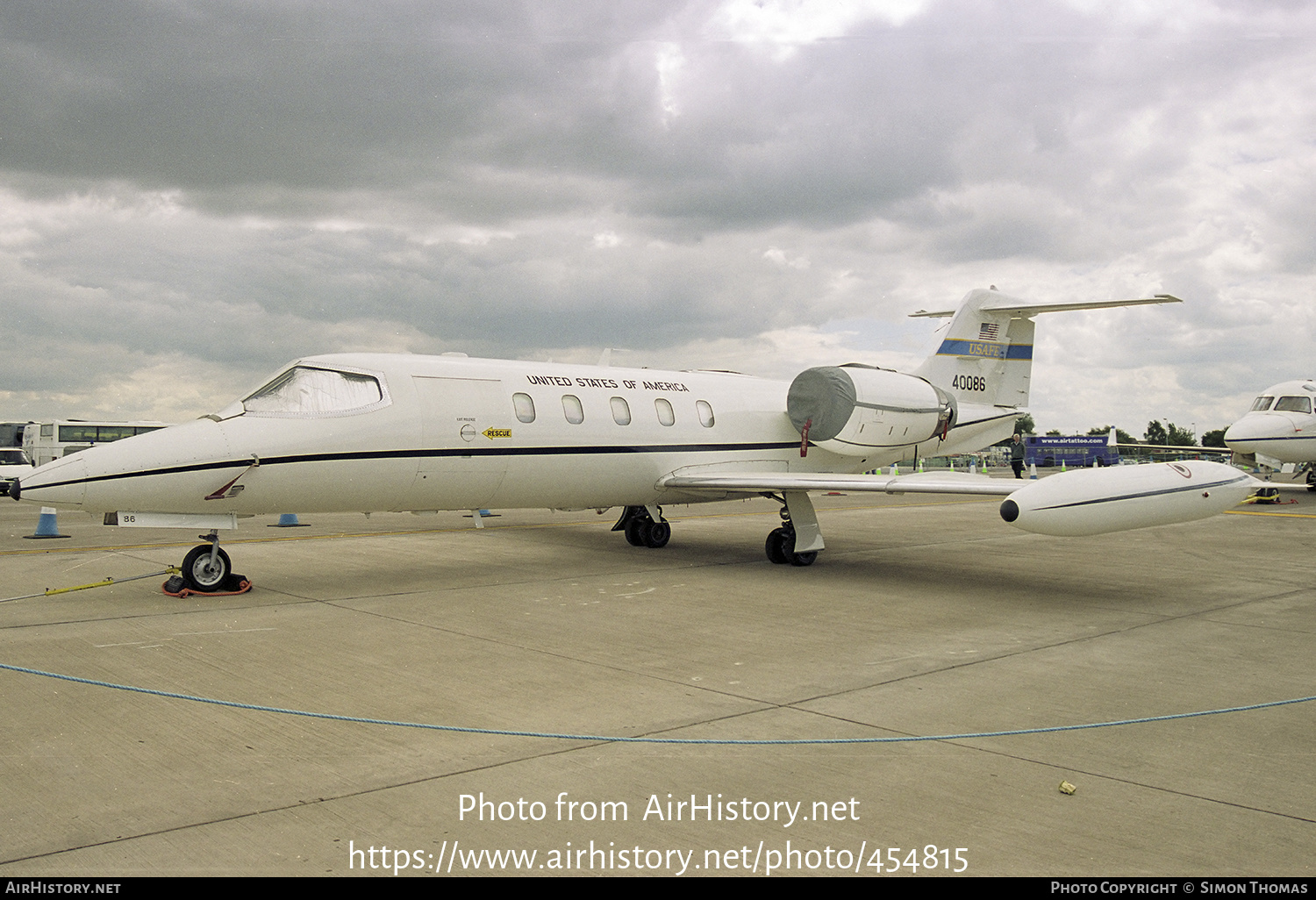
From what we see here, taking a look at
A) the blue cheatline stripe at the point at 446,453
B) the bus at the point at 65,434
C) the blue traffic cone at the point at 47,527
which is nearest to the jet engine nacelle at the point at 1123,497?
the blue cheatline stripe at the point at 446,453

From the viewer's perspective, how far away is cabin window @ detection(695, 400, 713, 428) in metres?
14.0

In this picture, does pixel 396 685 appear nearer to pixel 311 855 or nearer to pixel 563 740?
pixel 563 740

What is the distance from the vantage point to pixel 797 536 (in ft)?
43.4

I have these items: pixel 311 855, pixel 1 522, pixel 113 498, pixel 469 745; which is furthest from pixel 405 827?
pixel 1 522

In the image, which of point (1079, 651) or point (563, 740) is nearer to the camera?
point (563, 740)

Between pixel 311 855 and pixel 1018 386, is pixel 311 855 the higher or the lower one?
the lower one

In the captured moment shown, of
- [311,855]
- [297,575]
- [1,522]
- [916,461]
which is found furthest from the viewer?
[1,522]

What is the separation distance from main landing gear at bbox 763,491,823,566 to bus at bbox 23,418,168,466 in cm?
4342

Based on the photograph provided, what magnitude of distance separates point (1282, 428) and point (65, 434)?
54.5 m

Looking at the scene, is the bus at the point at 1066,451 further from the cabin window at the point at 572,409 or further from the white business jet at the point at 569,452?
the cabin window at the point at 572,409

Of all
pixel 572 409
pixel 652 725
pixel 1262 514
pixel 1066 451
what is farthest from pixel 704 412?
pixel 1066 451
